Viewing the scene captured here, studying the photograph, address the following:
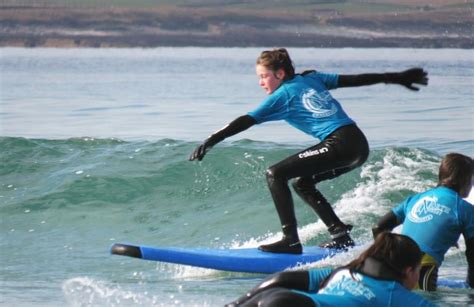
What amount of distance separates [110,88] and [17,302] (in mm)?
27000

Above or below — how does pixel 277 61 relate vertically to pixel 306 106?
above

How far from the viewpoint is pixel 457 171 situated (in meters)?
8.42

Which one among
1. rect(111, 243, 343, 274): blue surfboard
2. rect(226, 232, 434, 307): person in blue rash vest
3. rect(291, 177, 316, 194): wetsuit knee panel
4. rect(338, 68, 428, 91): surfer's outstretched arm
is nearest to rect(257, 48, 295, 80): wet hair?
rect(338, 68, 428, 91): surfer's outstretched arm

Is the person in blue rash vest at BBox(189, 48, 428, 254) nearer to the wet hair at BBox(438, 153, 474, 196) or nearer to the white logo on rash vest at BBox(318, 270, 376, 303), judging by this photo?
the wet hair at BBox(438, 153, 474, 196)

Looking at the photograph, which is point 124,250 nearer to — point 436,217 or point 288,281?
point 436,217

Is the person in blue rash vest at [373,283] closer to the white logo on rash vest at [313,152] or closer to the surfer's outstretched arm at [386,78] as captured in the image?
the white logo on rash vest at [313,152]

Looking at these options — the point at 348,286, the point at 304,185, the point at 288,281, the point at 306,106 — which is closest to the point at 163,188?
the point at 304,185

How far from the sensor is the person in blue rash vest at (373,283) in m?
6.31

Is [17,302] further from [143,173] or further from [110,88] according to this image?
[110,88]

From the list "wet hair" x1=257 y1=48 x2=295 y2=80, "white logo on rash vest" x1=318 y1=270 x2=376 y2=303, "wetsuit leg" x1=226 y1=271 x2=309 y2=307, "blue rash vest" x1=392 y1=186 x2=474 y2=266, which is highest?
"wet hair" x1=257 y1=48 x2=295 y2=80

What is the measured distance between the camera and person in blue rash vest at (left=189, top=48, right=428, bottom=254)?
31.1 feet

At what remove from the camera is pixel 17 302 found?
9.18 metres

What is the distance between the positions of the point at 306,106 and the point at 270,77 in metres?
0.33

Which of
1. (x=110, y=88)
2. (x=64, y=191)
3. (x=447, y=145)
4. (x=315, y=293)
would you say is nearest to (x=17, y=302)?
(x=315, y=293)
